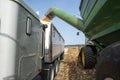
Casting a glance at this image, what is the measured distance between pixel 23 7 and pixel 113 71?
3015 millimetres

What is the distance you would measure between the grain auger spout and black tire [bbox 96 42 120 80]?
9.59 meters

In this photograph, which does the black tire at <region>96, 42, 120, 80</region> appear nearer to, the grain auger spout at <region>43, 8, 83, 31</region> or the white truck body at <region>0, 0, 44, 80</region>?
the white truck body at <region>0, 0, 44, 80</region>

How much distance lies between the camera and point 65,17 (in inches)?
554

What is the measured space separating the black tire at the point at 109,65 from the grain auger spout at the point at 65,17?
31.4ft

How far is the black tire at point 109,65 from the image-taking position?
6.37 ft

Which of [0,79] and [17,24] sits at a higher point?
[17,24]

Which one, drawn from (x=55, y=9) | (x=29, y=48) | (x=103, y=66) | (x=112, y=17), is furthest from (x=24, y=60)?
(x=55, y=9)

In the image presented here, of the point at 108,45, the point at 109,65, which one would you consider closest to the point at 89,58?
the point at 108,45

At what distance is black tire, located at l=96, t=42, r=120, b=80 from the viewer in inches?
76.4

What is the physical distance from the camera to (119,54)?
6.44 feet

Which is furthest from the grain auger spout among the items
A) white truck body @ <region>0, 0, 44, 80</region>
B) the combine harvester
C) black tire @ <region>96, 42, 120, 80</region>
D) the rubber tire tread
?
black tire @ <region>96, 42, 120, 80</region>

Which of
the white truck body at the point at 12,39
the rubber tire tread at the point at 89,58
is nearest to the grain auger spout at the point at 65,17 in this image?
the rubber tire tread at the point at 89,58

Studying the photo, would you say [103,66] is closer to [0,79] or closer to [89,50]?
[0,79]

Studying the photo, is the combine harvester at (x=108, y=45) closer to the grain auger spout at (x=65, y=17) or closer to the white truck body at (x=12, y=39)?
the grain auger spout at (x=65, y=17)
